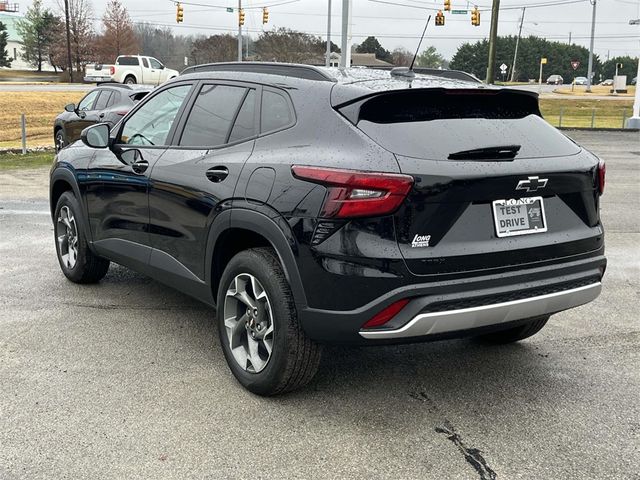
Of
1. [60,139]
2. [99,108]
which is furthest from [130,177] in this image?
[60,139]

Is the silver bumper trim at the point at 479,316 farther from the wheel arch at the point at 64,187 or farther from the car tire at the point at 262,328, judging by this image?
the wheel arch at the point at 64,187

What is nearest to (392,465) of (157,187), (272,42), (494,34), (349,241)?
(349,241)

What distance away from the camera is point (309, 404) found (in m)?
3.83

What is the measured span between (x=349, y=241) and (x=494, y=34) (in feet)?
107

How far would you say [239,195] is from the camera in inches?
153

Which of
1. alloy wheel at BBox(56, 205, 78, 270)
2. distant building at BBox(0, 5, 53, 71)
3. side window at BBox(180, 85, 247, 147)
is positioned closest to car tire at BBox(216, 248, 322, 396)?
side window at BBox(180, 85, 247, 147)

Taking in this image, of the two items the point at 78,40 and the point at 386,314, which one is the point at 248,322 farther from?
the point at 78,40

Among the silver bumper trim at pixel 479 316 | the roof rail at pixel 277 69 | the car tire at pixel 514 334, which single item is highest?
the roof rail at pixel 277 69

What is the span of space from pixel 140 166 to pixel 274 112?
1318mm

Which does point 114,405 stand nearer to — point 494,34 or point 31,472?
point 31,472

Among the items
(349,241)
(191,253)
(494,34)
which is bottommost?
(191,253)

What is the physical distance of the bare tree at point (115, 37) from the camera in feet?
246

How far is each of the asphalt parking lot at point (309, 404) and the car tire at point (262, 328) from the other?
0.15m

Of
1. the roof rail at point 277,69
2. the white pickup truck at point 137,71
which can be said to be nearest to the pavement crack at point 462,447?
the roof rail at point 277,69
